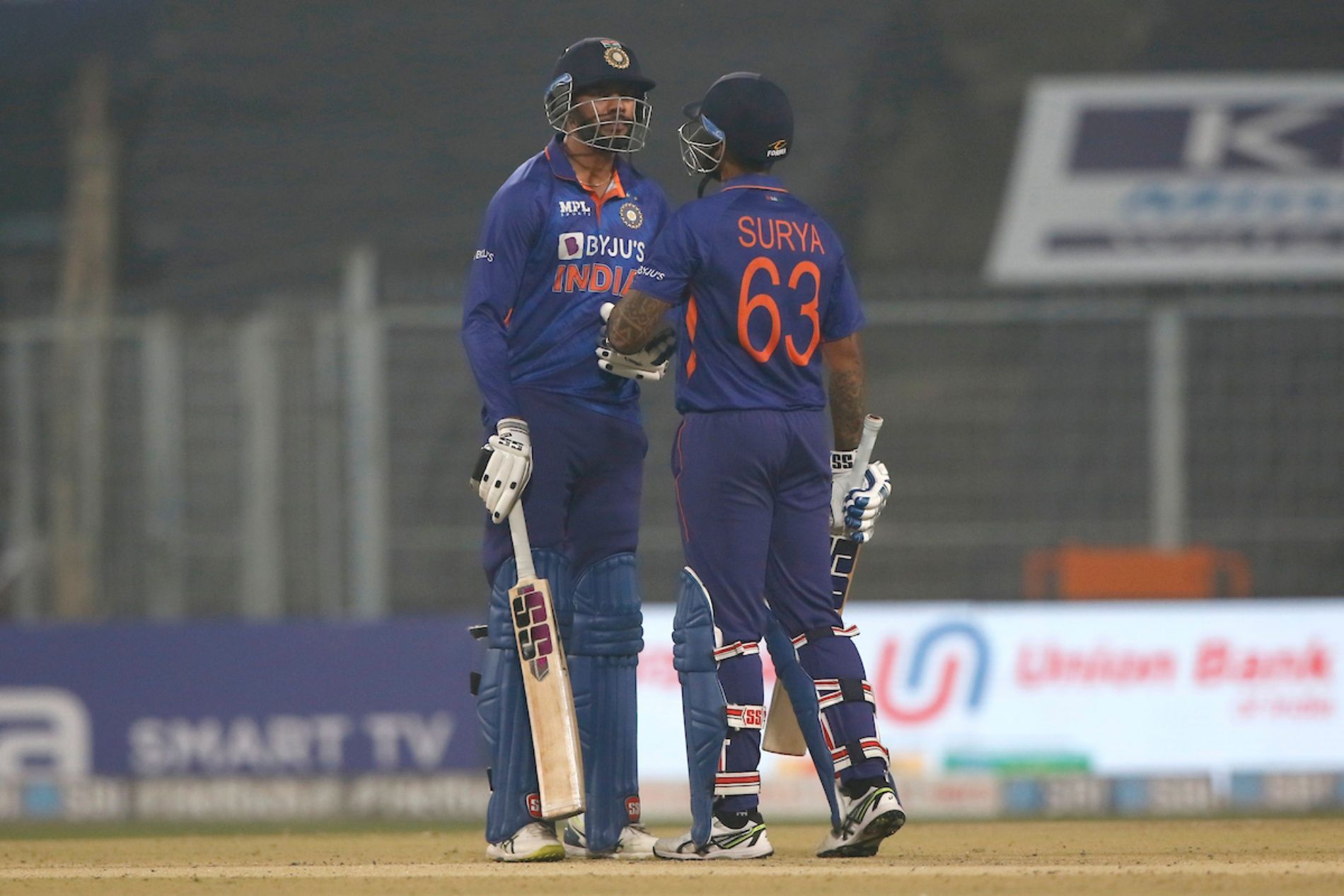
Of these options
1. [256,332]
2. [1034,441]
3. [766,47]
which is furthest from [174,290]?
[1034,441]

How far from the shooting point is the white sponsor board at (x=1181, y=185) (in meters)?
12.8

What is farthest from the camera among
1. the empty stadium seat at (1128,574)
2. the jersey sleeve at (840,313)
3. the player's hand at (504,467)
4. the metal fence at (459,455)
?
the metal fence at (459,455)

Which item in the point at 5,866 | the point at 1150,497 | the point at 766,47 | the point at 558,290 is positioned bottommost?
the point at 5,866

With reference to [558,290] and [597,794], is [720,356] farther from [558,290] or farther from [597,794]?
[597,794]

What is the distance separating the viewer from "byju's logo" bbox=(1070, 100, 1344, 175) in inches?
511

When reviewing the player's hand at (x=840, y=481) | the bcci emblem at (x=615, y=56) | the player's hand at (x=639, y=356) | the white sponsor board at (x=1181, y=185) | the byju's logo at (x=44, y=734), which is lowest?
the byju's logo at (x=44, y=734)

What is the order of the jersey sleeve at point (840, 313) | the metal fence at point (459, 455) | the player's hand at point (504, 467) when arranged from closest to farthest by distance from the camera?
the player's hand at point (504, 467), the jersey sleeve at point (840, 313), the metal fence at point (459, 455)

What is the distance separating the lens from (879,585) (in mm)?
11336

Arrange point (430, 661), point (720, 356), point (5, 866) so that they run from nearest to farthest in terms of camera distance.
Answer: point (720, 356), point (5, 866), point (430, 661)

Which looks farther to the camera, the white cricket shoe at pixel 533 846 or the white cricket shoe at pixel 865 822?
the white cricket shoe at pixel 533 846

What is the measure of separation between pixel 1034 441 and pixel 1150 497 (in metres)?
0.71

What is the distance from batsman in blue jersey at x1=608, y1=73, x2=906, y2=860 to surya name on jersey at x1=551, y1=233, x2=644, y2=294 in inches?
8.5

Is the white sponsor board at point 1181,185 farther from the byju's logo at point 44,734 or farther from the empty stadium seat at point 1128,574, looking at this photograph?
the byju's logo at point 44,734

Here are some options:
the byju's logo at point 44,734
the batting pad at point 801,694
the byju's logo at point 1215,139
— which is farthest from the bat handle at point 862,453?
the byju's logo at point 1215,139
